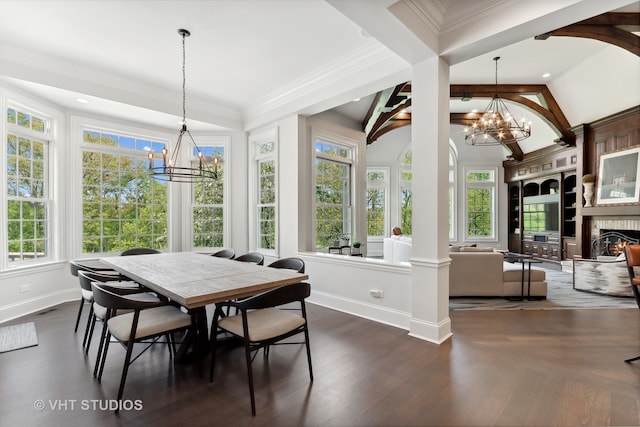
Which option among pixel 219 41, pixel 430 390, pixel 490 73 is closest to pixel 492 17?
pixel 219 41

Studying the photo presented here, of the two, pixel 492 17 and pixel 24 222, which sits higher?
pixel 492 17

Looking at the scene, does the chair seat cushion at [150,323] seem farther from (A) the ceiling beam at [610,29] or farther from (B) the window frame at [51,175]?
(A) the ceiling beam at [610,29]

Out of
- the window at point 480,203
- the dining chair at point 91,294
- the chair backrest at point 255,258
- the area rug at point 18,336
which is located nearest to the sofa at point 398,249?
the chair backrest at point 255,258

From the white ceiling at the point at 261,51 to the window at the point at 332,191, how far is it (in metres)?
0.83

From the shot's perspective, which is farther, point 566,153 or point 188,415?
point 566,153

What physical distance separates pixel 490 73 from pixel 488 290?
→ 3.93 m

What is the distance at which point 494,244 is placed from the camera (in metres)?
9.54

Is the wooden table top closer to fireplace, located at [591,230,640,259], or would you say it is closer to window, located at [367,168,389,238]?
window, located at [367,168,389,238]

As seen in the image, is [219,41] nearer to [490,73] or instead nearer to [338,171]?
[338,171]

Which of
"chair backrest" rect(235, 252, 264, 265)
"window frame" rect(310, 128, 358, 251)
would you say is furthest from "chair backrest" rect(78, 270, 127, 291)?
"window frame" rect(310, 128, 358, 251)

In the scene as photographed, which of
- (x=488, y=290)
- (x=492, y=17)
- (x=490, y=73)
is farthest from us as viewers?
(x=490, y=73)

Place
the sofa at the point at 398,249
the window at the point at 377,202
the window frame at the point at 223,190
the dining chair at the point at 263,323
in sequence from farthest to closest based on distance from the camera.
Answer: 1. the window at the point at 377,202
2. the sofa at the point at 398,249
3. the window frame at the point at 223,190
4. the dining chair at the point at 263,323

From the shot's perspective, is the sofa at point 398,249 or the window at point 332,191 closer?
the window at point 332,191

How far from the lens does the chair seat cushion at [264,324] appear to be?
2.06 metres
